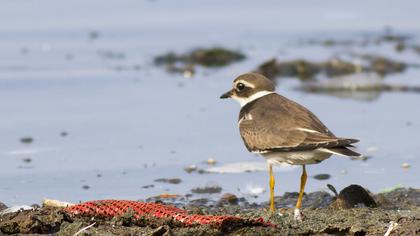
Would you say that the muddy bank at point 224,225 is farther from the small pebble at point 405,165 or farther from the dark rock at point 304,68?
the dark rock at point 304,68

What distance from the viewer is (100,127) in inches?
385

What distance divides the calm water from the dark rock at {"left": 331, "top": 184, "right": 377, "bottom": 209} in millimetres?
988

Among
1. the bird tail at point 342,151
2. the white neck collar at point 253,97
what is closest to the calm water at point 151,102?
the white neck collar at point 253,97

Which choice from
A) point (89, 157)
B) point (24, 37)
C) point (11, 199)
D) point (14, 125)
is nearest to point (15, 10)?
point (24, 37)

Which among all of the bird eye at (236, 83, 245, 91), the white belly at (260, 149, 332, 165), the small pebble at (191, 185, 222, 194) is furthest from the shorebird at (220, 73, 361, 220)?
the small pebble at (191, 185, 222, 194)

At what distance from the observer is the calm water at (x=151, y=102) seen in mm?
8336

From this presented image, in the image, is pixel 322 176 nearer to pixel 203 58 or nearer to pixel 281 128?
pixel 281 128

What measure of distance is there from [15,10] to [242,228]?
9.57 metres

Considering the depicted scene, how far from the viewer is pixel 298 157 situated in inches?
269

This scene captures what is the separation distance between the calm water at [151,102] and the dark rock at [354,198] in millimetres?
988

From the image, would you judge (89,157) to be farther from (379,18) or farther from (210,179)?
(379,18)

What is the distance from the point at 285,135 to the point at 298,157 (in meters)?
0.17

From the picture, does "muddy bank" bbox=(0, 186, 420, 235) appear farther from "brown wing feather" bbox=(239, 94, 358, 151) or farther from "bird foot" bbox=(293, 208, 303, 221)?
"brown wing feather" bbox=(239, 94, 358, 151)

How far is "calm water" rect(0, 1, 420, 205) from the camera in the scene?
8.34 m
